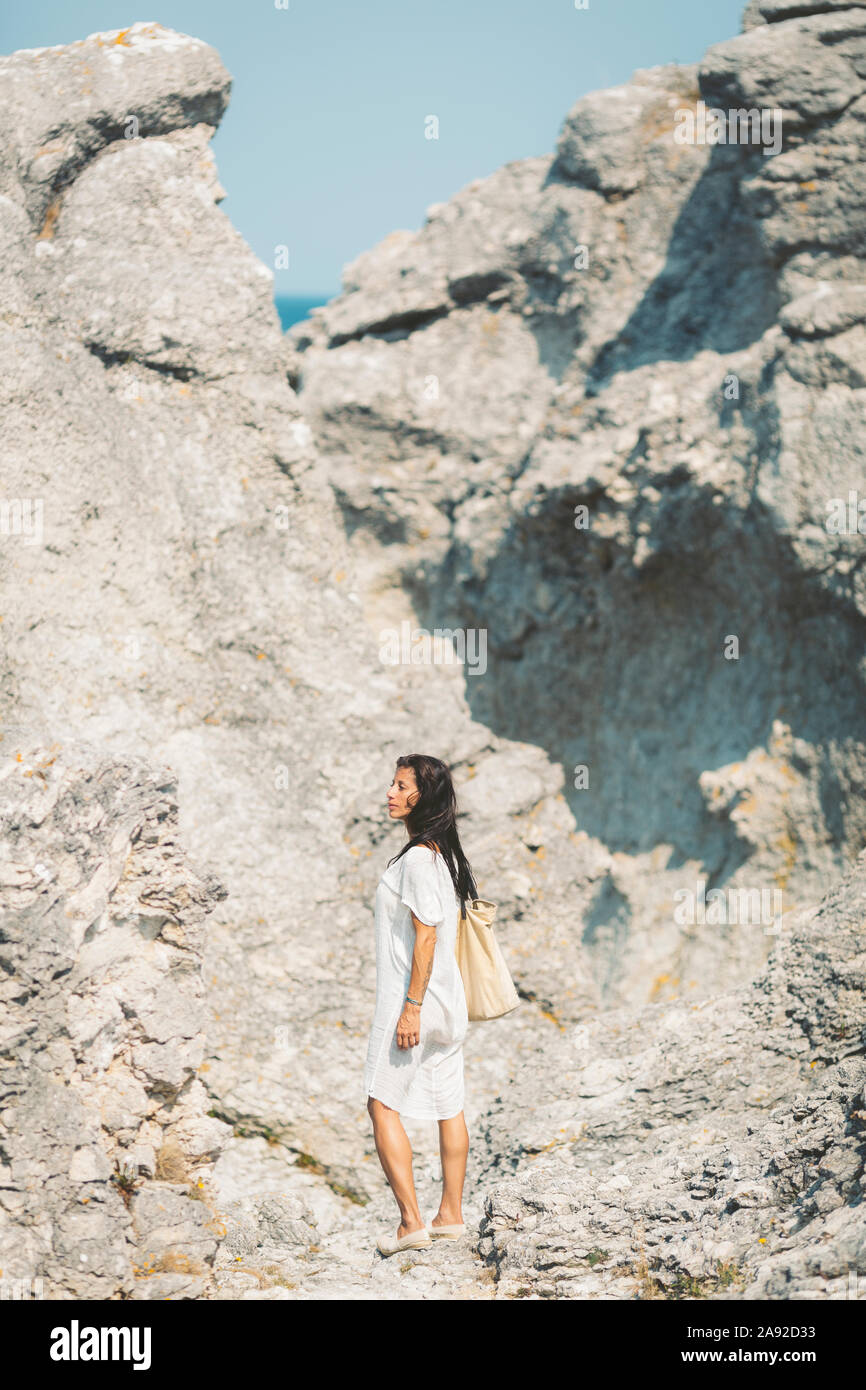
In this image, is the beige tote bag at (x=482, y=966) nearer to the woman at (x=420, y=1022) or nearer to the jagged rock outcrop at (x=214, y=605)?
the woman at (x=420, y=1022)

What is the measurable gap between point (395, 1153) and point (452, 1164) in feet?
1.02

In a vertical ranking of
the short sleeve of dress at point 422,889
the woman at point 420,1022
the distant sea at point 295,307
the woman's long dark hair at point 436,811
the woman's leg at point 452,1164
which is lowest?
the woman's leg at point 452,1164

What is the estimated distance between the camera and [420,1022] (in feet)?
18.5

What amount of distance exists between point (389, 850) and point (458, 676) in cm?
579

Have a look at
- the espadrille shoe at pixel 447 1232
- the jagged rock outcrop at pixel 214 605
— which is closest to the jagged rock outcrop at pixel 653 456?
the jagged rock outcrop at pixel 214 605

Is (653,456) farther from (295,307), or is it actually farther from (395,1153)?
(295,307)

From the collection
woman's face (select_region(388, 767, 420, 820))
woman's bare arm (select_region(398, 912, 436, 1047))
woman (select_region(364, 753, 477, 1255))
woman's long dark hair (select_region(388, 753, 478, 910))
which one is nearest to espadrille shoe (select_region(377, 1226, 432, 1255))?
woman (select_region(364, 753, 477, 1255))

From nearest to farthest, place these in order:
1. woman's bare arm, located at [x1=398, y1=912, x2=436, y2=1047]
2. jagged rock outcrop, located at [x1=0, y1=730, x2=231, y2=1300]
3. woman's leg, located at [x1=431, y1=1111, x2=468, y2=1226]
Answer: jagged rock outcrop, located at [x1=0, y1=730, x2=231, y2=1300] < woman's bare arm, located at [x1=398, y1=912, x2=436, y2=1047] < woman's leg, located at [x1=431, y1=1111, x2=468, y2=1226]

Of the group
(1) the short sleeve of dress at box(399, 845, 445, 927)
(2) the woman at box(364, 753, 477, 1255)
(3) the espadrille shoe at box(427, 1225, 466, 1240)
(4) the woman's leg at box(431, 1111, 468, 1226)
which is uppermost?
(1) the short sleeve of dress at box(399, 845, 445, 927)

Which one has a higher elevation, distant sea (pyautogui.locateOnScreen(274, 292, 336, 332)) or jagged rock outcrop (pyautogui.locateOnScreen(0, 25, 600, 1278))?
distant sea (pyautogui.locateOnScreen(274, 292, 336, 332))

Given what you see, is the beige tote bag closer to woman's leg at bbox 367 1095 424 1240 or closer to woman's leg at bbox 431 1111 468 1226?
woman's leg at bbox 431 1111 468 1226

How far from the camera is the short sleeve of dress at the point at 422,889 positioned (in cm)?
554

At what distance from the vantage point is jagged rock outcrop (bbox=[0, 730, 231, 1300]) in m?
4.91

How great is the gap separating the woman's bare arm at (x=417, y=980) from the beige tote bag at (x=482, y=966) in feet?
1.38
